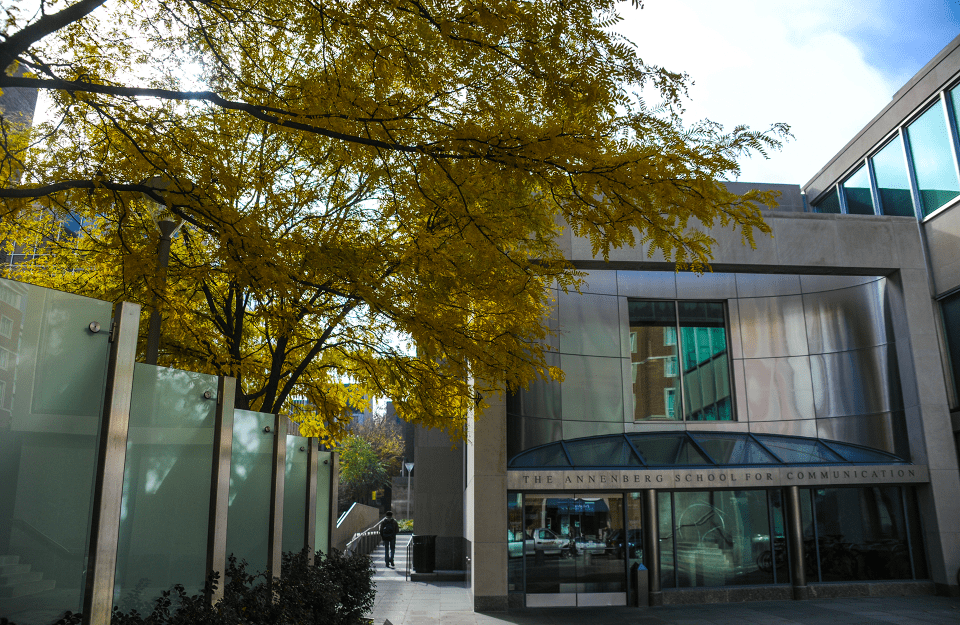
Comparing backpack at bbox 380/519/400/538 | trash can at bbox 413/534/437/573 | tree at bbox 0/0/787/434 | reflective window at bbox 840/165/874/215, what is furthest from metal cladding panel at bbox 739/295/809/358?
backpack at bbox 380/519/400/538

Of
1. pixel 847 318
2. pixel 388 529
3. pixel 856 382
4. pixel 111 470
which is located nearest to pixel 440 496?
pixel 388 529

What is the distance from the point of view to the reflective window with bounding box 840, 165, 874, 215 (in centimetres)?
2075

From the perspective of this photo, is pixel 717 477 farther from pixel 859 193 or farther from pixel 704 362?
pixel 859 193

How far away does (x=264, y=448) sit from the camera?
7730 millimetres

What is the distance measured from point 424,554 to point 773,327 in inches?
469

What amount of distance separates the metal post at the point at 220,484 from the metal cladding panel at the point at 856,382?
1622 cm

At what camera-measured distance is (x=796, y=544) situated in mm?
15844

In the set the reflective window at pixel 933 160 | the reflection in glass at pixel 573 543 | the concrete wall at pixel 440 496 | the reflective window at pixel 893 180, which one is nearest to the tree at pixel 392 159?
the reflection in glass at pixel 573 543

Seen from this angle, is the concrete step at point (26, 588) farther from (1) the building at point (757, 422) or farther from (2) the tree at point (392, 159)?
(1) the building at point (757, 422)

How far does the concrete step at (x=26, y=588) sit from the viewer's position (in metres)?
3.92

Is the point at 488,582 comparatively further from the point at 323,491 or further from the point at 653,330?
the point at 653,330

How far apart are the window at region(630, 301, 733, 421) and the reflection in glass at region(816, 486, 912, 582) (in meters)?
3.26

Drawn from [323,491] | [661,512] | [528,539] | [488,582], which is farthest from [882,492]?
[323,491]

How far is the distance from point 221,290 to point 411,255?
427cm
